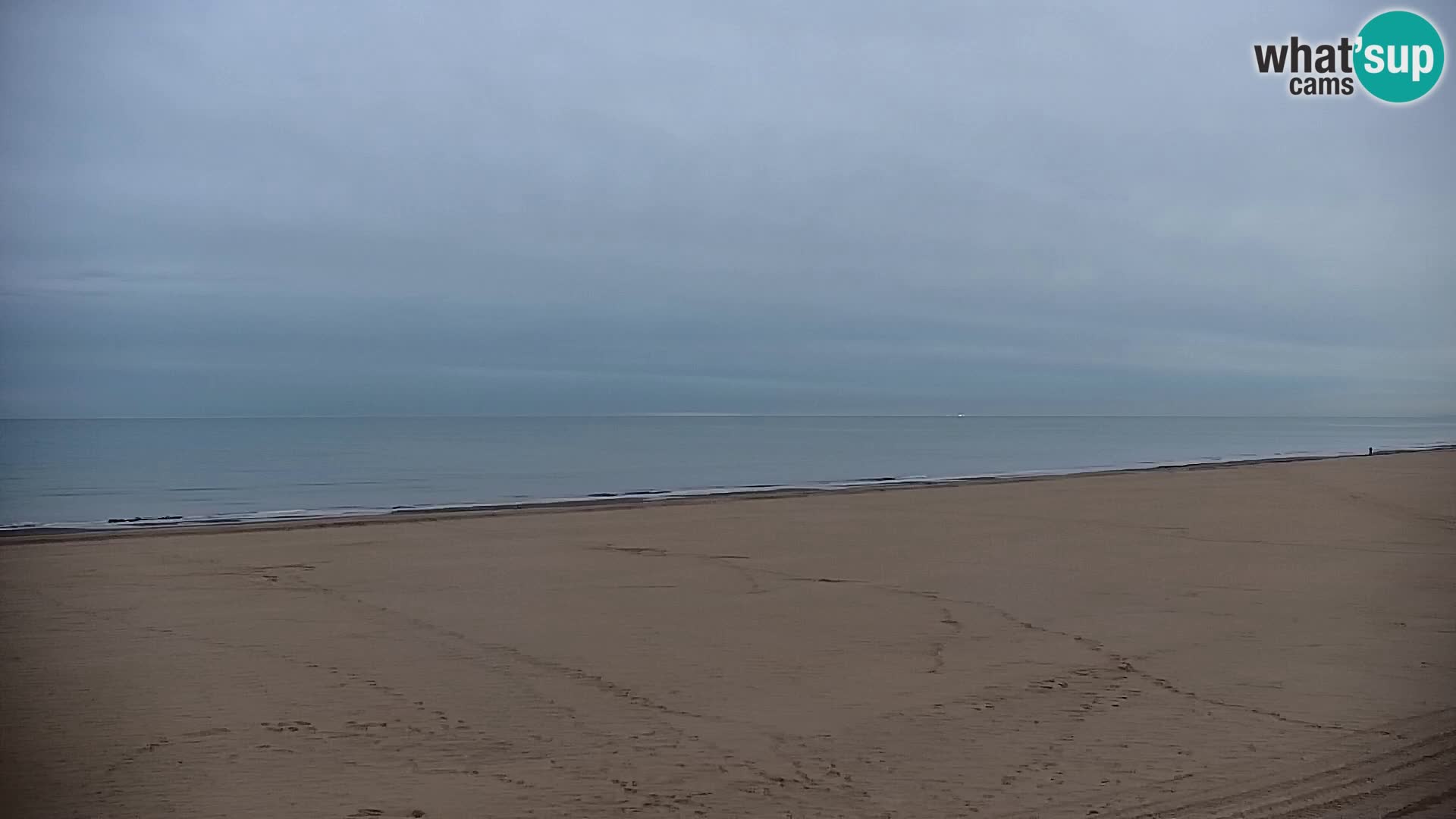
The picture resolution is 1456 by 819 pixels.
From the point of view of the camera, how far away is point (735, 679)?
23.4ft

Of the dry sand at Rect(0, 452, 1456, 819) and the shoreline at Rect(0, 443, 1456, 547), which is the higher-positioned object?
the shoreline at Rect(0, 443, 1456, 547)

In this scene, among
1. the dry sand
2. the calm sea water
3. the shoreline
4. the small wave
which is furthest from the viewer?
the calm sea water

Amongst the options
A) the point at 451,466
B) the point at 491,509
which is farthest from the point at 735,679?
the point at 451,466

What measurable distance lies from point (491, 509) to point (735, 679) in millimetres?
14604

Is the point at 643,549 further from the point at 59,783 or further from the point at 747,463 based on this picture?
the point at 747,463

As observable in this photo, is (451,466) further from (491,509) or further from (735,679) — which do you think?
(735,679)

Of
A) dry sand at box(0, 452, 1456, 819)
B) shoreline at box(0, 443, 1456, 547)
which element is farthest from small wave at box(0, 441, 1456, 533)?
dry sand at box(0, 452, 1456, 819)

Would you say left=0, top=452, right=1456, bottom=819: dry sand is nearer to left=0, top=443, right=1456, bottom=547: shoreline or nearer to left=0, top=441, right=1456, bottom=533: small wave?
left=0, top=443, right=1456, bottom=547: shoreline

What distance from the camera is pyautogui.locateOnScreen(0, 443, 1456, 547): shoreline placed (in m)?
16.5

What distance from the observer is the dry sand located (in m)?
4.96

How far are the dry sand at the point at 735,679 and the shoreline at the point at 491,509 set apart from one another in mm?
2160

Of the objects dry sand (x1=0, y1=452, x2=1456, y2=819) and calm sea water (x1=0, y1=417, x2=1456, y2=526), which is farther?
calm sea water (x1=0, y1=417, x2=1456, y2=526)

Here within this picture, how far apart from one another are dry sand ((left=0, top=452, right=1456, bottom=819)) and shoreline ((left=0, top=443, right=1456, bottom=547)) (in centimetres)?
216

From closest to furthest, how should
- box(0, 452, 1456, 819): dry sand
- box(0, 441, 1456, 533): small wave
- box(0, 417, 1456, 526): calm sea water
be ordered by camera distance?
box(0, 452, 1456, 819): dry sand
box(0, 441, 1456, 533): small wave
box(0, 417, 1456, 526): calm sea water
